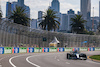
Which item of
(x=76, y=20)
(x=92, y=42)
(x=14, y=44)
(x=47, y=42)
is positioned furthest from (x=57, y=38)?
(x=76, y=20)

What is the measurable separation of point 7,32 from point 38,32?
10.3 m

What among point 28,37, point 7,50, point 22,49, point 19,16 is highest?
point 19,16

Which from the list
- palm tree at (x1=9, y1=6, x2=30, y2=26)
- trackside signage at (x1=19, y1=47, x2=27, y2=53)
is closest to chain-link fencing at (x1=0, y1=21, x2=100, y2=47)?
trackside signage at (x1=19, y1=47, x2=27, y2=53)

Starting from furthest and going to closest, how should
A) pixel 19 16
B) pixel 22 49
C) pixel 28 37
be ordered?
pixel 19 16 < pixel 22 49 < pixel 28 37

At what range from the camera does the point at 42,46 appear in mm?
52594

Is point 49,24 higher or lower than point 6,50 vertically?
higher

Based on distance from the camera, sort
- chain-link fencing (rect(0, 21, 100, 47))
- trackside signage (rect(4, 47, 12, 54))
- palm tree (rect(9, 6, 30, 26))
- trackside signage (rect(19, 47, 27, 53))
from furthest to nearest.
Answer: palm tree (rect(9, 6, 30, 26))
trackside signage (rect(19, 47, 27, 53))
trackside signage (rect(4, 47, 12, 54))
chain-link fencing (rect(0, 21, 100, 47))

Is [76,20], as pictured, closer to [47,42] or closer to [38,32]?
[47,42]

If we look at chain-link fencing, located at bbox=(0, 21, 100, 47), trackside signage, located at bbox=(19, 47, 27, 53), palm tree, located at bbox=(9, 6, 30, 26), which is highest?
palm tree, located at bbox=(9, 6, 30, 26)

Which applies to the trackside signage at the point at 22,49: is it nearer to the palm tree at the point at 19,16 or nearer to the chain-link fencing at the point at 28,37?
the chain-link fencing at the point at 28,37

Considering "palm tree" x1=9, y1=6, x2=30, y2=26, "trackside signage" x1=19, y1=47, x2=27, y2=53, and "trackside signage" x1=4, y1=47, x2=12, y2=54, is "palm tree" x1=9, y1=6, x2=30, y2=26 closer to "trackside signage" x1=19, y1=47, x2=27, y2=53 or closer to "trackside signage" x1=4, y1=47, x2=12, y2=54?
"trackside signage" x1=19, y1=47, x2=27, y2=53

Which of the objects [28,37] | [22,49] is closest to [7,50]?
[28,37]

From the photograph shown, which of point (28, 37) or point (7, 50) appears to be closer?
point (7, 50)

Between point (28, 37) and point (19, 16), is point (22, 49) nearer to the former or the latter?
point (28, 37)
